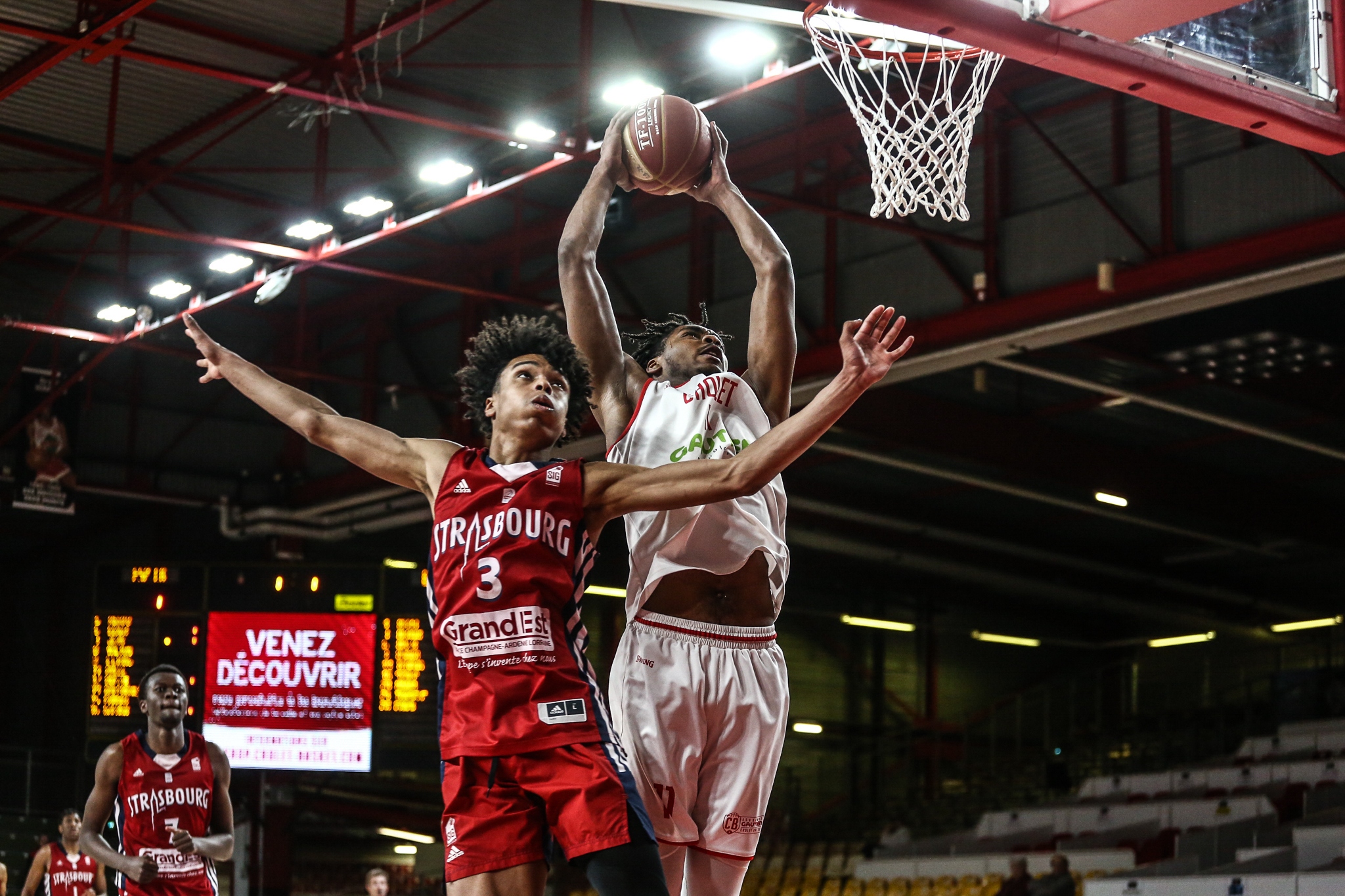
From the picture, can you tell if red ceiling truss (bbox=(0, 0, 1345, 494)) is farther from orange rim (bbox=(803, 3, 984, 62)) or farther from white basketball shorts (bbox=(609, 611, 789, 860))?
white basketball shorts (bbox=(609, 611, 789, 860))

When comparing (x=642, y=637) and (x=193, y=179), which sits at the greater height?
(x=193, y=179)

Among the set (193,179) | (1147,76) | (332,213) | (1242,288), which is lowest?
(1147,76)

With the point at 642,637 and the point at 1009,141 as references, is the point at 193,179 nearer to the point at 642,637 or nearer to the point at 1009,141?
the point at 1009,141

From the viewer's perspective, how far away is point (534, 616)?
394cm

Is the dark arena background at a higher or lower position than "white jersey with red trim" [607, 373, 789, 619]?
higher

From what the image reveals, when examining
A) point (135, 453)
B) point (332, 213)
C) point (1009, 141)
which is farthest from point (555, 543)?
point (135, 453)

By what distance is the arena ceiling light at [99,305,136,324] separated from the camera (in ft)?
52.4

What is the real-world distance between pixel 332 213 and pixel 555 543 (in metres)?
10.4

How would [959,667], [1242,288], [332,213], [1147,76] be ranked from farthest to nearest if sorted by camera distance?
[959,667], [332,213], [1242,288], [1147,76]

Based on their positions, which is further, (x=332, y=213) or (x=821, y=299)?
(x=821, y=299)

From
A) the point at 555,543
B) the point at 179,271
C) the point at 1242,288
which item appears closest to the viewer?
the point at 555,543

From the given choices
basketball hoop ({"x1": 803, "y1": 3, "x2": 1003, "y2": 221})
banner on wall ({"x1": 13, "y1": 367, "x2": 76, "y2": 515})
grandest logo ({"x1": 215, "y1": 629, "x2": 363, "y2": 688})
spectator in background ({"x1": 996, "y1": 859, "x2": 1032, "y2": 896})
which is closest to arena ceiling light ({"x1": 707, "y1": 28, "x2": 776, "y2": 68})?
basketball hoop ({"x1": 803, "y1": 3, "x2": 1003, "y2": 221})

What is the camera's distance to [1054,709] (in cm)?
2978

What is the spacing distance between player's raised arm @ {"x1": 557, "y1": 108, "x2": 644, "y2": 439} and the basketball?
96 mm
